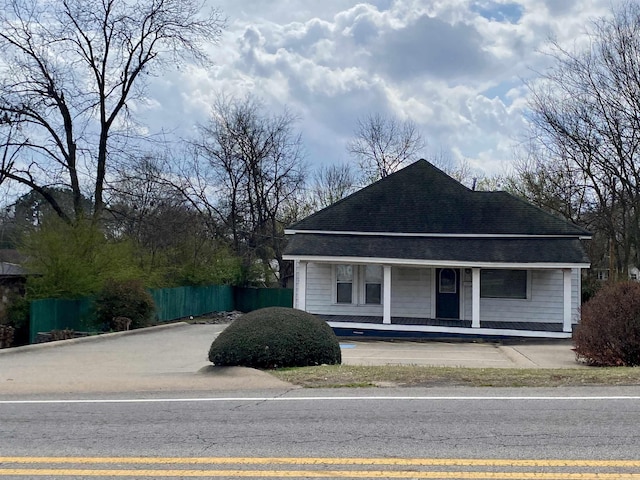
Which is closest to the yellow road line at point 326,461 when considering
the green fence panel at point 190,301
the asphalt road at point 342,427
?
the asphalt road at point 342,427

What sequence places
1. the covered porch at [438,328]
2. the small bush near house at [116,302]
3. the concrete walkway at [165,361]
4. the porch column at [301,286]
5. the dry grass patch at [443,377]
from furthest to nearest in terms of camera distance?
the small bush near house at [116,302] → the porch column at [301,286] → the covered porch at [438,328] → the concrete walkway at [165,361] → the dry grass patch at [443,377]

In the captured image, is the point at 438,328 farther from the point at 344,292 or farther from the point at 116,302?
the point at 116,302

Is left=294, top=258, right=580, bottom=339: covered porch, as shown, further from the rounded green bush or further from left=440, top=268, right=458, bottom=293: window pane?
the rounded green bush

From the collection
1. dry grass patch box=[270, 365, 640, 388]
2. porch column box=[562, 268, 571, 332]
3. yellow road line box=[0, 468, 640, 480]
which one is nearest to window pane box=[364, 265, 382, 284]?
porch column box=[562, 268, 571, 332]

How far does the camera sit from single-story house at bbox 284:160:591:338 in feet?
74.5

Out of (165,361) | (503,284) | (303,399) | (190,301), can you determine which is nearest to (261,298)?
(190,301)

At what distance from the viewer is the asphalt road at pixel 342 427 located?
6590 millimetres

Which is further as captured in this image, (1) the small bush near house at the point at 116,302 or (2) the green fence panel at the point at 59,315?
(1) the small bush near house at the point at 116,302

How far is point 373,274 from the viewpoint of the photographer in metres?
24.8

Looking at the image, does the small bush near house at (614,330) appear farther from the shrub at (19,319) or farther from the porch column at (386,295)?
the shrub at (19,319)

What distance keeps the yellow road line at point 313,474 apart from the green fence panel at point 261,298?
32.8 meters

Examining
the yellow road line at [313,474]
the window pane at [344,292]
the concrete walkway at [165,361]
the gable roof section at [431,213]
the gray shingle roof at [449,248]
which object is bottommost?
the concrete walkway at [165,361]

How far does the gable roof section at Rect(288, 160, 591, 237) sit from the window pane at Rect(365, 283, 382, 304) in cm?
195

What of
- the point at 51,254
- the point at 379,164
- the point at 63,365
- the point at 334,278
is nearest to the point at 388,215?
the point at 334,278
